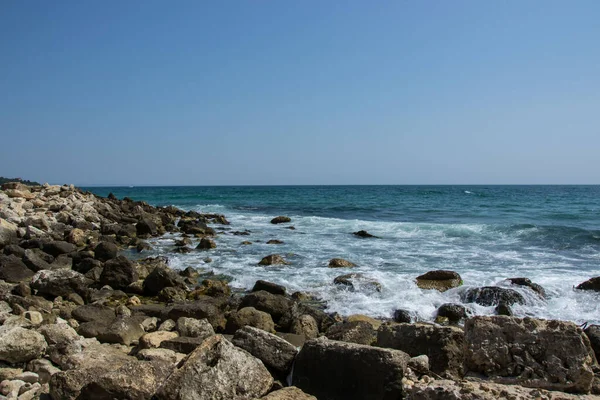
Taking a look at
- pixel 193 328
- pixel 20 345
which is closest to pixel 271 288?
pixel 193 328

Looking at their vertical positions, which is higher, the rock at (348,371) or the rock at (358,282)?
the rock at (348,371)

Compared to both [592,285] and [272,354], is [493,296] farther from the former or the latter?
[272,354]

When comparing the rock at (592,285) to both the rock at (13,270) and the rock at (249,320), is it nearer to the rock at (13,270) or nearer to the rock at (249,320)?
the rock at (249,320)

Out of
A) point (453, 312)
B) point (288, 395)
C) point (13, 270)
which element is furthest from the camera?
point (13, 270)

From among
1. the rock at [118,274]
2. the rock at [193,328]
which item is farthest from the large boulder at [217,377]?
the rock at [118,274]

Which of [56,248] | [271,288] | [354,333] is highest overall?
[354,333]

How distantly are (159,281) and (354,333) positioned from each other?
496 cm

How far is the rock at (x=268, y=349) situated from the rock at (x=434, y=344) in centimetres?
98

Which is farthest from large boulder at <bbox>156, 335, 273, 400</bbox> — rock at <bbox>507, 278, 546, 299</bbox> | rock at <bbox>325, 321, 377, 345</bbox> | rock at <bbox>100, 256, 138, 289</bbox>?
rock at <bbox>507, 278, 546, 299</bbox>

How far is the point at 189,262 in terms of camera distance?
13.0m

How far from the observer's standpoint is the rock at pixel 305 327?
6580 millimetres

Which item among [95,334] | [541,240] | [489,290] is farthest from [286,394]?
[541,240]

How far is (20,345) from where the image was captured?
464 centimetres

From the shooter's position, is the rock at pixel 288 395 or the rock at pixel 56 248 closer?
the rock at pixel 288 395
